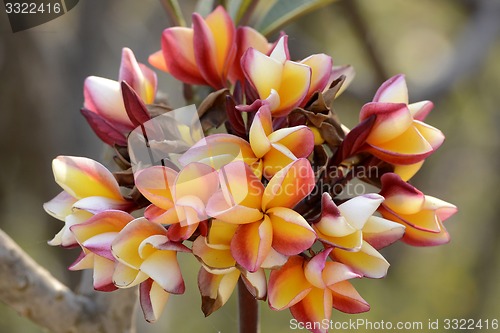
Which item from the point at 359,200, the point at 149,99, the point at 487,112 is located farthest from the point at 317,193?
the point at 487,112

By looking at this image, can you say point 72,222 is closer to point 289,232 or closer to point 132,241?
point 132,241

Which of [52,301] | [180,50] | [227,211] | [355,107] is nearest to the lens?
[227,211]

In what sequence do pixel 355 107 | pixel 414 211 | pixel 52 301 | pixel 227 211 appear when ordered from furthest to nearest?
pixel 355 107 < pixel 52 301 < pixel 414 211 < pixel 227 211

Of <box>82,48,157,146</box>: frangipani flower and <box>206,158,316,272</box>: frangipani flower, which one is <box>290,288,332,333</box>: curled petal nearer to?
<box>206,158,316,272</box>: frangipani flower

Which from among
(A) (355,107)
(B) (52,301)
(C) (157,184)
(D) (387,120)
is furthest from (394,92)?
(A) (355,107)

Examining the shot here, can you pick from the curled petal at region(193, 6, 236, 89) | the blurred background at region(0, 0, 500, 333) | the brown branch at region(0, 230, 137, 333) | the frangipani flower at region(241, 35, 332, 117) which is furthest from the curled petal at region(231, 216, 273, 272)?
the blurred background at region(0, 0, 500, 333)

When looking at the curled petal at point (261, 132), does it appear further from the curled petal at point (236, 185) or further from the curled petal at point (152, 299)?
the curled petal at point (152, 299)
